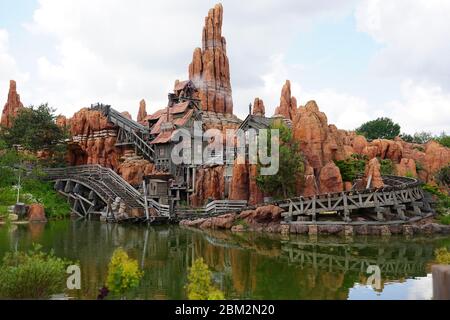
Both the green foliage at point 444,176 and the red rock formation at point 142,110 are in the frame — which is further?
the red rock formation at point 142,110

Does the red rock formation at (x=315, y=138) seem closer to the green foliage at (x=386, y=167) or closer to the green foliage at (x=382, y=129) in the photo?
the green foliage at (x=386, y=167)

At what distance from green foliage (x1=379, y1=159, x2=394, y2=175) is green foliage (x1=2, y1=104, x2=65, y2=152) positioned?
36278 mm

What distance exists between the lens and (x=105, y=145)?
192 ft

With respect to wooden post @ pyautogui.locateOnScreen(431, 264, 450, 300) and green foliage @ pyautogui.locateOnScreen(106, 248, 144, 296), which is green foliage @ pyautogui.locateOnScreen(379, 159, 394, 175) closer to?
wooden post @ pyautogui.locateOnScreen(431, 264, 450, 300)

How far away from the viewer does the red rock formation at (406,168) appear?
145 ft

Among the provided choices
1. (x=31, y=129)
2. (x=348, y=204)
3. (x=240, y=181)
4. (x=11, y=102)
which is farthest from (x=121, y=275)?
(x=11, y=102)

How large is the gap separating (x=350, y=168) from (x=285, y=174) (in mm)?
7227

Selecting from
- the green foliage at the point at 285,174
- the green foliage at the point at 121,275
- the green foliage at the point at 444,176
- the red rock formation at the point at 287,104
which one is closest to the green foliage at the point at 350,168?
the green foliage at the point at 285,174

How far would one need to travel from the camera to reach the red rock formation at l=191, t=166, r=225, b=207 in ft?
143

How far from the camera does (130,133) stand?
56.6 m

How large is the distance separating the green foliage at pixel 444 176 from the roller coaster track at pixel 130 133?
30277mm

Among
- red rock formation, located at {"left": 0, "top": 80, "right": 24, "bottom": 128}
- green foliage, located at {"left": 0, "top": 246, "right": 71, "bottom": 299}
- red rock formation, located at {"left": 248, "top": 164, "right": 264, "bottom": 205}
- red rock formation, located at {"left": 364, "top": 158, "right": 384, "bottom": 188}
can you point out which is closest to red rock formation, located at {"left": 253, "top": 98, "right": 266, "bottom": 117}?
red rock formation, located at {"left": 248, "top": 164, "right": 264, "bottom": 205}

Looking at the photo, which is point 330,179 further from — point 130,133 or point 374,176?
point 130,133
